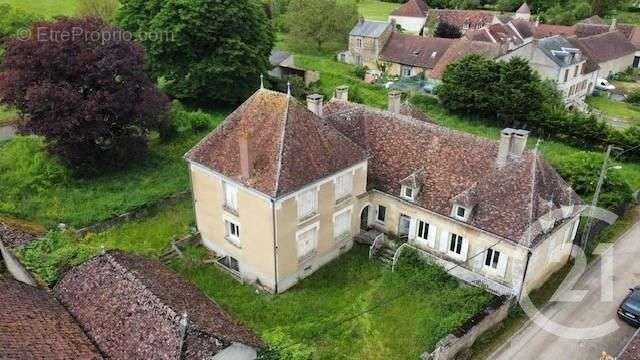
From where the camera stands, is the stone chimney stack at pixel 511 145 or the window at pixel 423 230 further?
the window at pixel 423 230

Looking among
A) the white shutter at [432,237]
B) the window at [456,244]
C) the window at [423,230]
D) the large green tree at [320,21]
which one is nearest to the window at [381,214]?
the window at [423,230]

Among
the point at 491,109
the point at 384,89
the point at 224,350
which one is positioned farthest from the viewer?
the point at 384,89

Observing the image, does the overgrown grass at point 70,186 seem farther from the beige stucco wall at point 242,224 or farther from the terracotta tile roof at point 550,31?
the terracotta tile roof at point 550,31

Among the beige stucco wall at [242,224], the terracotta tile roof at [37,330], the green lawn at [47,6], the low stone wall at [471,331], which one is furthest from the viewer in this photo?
the green lawn at [47,6]

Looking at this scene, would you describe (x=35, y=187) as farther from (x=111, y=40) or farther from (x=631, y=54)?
(x=631, y=54)

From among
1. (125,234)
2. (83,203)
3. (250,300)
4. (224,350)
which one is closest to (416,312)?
(250,300)

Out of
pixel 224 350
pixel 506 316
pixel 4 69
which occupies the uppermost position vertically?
pixel 4 69
